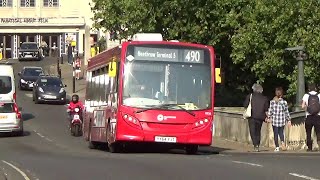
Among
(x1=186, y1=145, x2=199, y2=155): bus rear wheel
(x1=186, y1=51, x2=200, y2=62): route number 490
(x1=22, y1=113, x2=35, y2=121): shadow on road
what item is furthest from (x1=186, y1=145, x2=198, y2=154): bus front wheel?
(x1=22, y1=113, x2=35, y2=121): shadow on road

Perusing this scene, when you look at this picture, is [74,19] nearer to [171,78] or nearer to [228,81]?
[228,81]

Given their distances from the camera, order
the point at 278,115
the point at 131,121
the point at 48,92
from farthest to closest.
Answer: the point at 48,92 → the point at 278,115 → the point at 131,121

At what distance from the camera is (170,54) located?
21.0m

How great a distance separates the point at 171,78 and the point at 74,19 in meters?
71.7

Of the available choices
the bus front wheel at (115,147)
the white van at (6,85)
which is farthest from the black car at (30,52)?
the bus front wheel at (115,147)

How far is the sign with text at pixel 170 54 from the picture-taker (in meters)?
20.9

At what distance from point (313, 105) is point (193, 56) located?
364 cm

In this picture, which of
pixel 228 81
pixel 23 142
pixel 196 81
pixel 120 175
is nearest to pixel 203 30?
pixel 228 81

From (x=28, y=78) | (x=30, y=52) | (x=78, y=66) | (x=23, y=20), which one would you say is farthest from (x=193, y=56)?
(x=23, y=20)

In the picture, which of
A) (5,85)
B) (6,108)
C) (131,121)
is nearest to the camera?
(131,121)

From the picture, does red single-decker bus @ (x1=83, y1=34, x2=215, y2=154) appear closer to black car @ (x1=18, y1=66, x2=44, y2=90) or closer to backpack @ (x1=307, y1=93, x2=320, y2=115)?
backpack @ (x1=307, y1=93, x2=320, y2=115)

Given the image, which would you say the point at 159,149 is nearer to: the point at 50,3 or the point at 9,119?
the point at 9,119

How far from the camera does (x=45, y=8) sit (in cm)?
9431

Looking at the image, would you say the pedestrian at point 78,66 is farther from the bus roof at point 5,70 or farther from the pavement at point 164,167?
the pavement at point 164,167
